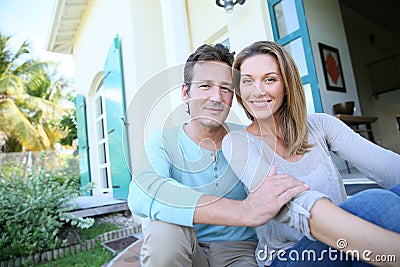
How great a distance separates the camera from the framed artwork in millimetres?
3199

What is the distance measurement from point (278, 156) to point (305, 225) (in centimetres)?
29

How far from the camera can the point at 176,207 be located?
0.64m

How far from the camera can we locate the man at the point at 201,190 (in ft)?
2.01

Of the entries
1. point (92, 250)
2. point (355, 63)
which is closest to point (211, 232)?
point (92, 250)

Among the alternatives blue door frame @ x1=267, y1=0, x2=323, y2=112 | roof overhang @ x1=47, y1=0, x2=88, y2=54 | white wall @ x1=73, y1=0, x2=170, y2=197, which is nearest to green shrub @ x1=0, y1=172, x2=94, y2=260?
white wall @ x1=73, y1=0, x2=170, y2=197

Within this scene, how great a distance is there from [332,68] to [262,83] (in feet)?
10.0

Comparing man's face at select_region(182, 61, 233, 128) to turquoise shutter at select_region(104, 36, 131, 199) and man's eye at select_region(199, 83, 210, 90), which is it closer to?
man's eye at select_region(199, 83, 210, 90)

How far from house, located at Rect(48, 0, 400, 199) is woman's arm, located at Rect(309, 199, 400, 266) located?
1.48ft

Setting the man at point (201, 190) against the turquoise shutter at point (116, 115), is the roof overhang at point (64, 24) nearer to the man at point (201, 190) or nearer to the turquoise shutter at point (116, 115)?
the turquoise shutter at point (116, 115)

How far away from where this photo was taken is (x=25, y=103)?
984 centimetres

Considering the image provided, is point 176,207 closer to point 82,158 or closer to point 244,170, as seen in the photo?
point 244,170

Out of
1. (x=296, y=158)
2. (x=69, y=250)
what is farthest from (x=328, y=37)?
(x=69, y=250)

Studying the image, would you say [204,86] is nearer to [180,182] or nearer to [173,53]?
[180,182]

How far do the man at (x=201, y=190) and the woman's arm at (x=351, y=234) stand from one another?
0.07 m
